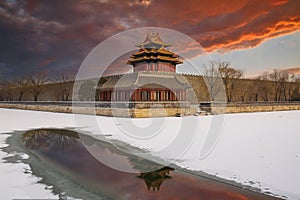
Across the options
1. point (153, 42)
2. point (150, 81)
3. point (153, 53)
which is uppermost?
point (153, 42)

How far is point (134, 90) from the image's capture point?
2756 centimetres

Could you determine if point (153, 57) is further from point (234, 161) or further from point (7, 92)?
point (7, 92)

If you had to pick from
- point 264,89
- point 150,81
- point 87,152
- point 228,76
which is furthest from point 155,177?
point 264,89

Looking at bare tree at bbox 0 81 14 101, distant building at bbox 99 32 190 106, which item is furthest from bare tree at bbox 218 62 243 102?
bare tree at bbox 0 81 14 101

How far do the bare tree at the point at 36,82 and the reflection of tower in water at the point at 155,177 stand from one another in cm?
4943

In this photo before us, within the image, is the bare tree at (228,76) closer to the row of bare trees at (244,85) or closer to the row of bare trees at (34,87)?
the row of bare trees at (244,85)

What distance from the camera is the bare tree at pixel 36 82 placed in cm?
5056

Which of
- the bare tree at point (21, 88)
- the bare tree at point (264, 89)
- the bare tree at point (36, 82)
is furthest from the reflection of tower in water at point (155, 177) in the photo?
the bare tree at point (21, 88)

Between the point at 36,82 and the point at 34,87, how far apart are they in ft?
10.3

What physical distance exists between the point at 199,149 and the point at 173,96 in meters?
20.1

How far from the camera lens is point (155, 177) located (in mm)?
6434

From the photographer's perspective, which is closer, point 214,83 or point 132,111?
point 132,111

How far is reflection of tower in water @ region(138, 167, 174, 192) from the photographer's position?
5793mm

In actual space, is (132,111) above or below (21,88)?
below
